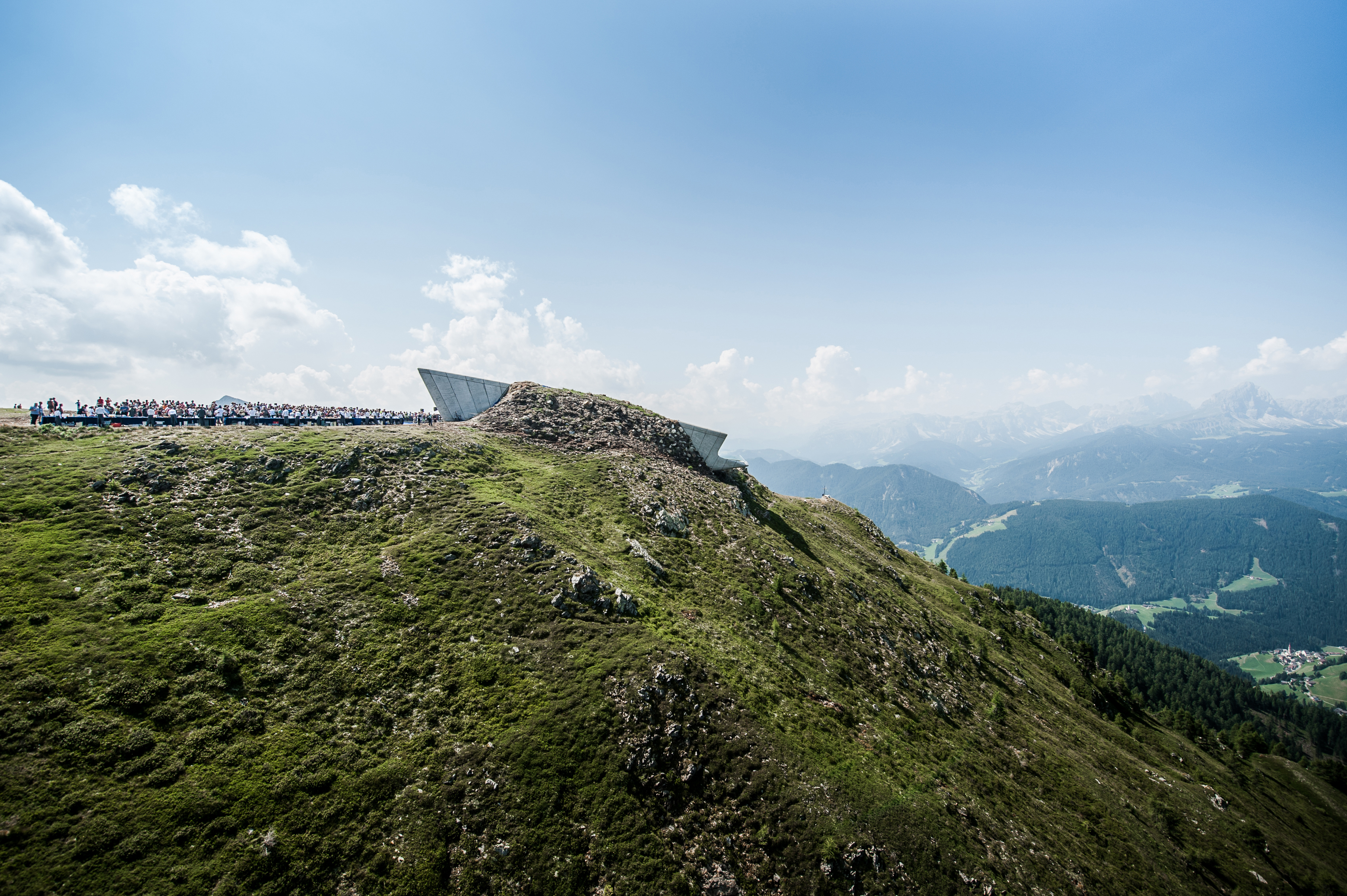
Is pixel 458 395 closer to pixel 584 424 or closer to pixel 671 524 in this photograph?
pixel 584 424

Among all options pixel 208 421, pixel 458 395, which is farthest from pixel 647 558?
pixel 208 421

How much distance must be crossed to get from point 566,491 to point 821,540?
3964 cm

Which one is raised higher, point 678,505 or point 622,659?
point 678,505

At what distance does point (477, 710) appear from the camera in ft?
77.8

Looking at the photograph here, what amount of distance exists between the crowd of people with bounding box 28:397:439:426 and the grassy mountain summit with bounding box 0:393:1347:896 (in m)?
8.41

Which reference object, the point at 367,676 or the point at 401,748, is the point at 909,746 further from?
the point at 367,676

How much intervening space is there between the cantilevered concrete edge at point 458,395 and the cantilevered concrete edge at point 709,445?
1167 inches

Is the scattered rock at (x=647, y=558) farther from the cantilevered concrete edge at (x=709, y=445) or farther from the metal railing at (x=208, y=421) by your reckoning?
the metal railing at (x=208, y=421)

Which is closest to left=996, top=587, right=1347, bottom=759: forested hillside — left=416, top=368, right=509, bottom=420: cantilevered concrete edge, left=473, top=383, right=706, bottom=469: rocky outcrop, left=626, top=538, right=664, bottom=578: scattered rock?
left=473, top=383, right=706, bottom=469: rocky outcrop

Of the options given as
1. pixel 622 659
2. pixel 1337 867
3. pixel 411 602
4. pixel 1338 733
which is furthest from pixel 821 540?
pixel 1338 733

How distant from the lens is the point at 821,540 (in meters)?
66.8

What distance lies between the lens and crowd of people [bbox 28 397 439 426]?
142ft

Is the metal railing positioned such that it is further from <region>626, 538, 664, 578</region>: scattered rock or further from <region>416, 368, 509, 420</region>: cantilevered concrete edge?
<region>626, 538, 664, 578</region>: scattered rock

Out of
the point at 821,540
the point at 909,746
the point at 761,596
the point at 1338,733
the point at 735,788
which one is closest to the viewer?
the point at 735,788
